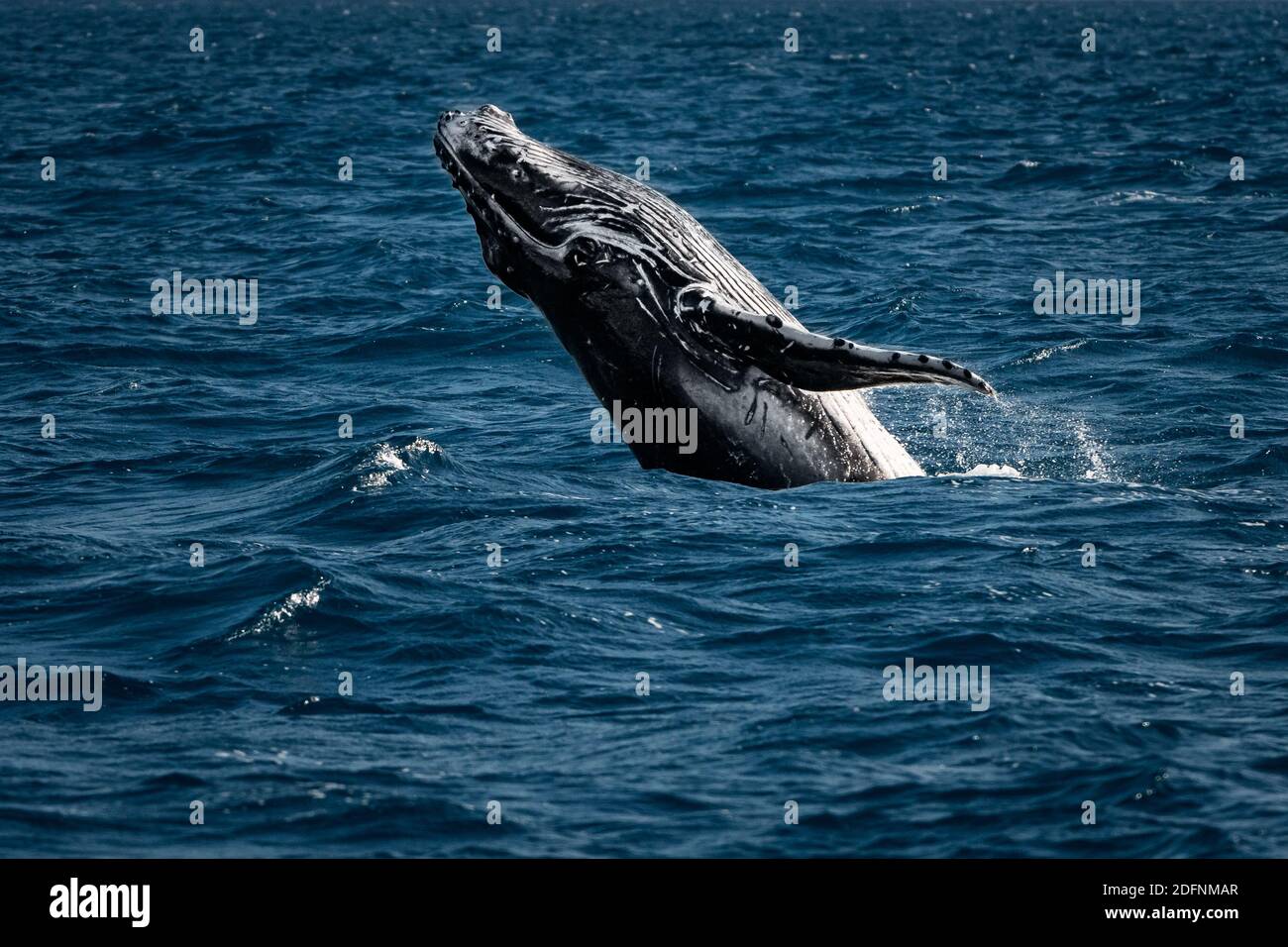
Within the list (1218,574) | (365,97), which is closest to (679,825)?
(1218,574)

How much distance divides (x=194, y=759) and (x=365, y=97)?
57.8 m

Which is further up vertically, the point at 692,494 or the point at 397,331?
the point at 397,331

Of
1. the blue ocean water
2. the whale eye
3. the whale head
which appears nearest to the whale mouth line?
the whale head

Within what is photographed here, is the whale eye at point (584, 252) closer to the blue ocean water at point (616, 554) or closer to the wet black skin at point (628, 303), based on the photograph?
the wet black skin at point (628, 303)

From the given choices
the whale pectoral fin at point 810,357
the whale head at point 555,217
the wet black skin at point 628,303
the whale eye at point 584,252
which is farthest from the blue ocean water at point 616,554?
the whale eye at point 584,252

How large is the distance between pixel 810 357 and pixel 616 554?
3.22m

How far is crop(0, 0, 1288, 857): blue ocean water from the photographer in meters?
11.5

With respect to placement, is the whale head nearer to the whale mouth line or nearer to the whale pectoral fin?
the whale mouth line

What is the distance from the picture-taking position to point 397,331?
28.7m

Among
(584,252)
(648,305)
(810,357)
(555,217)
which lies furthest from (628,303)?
(810,357)

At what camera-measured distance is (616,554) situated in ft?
54.6

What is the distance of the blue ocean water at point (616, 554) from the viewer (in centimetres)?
1148

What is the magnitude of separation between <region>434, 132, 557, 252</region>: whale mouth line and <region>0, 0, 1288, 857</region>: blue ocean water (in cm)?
307

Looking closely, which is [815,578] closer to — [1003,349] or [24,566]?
[24,566]
